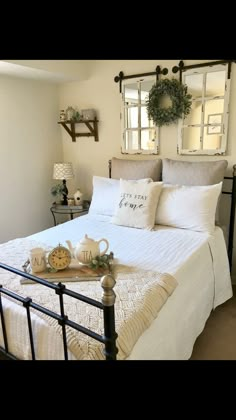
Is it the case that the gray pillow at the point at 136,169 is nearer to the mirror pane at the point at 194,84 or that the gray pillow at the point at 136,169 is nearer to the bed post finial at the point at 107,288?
the mirror pane at the point at 194,84

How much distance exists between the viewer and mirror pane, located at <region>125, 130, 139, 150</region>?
3.04 meters

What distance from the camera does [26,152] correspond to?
3.16 metres

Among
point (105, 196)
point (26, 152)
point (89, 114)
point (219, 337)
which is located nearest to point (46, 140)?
point (26, 152)

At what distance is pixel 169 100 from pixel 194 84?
0.26 meters

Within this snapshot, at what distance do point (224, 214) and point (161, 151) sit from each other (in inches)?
33.9

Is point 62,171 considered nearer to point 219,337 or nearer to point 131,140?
point 131,140

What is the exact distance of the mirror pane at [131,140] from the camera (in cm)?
304

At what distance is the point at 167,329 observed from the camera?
4.65 ft

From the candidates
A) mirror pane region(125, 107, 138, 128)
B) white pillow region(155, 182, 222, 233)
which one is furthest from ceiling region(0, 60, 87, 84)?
white pillow region(155, 182, 222, 233)

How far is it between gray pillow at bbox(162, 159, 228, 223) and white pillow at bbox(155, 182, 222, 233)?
117mm

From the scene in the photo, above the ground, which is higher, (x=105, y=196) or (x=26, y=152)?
(x=26, y=152)

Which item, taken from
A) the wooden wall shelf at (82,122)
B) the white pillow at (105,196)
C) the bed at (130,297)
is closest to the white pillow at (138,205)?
the bed at (130,297)
